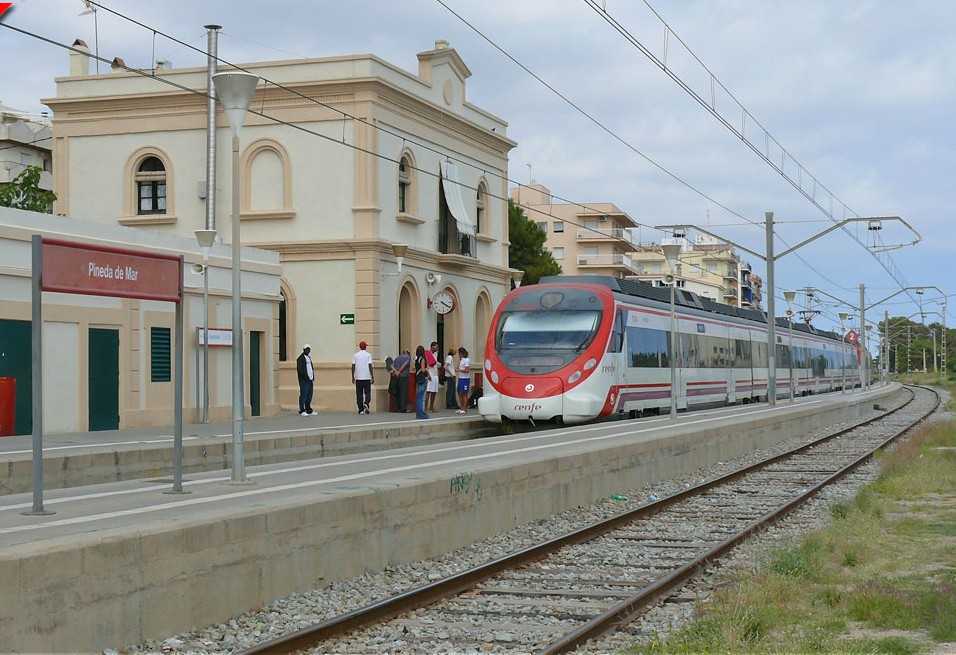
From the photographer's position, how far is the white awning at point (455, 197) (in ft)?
128

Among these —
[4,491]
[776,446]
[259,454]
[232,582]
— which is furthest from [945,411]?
[232,582]

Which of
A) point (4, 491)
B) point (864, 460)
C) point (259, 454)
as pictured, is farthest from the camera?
point (864, 460)

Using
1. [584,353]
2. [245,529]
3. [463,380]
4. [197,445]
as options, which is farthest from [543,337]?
[245,529]

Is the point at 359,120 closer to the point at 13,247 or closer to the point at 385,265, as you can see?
the point at 385,265

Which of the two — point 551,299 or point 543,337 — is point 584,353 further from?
point 551,299

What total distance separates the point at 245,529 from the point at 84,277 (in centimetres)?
223

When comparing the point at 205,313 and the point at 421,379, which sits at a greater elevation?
the point at 205,313

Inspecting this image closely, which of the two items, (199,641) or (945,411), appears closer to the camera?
(199,641)

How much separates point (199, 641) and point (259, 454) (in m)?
12.4

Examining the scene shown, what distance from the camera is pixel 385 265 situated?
116 feet

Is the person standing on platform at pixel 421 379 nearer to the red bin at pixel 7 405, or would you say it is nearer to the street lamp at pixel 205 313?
the street lamp at pixel 205 313

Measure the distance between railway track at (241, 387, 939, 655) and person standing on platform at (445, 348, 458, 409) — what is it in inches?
735

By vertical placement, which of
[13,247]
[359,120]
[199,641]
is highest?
[359,120]

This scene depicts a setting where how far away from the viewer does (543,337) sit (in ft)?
89.6
